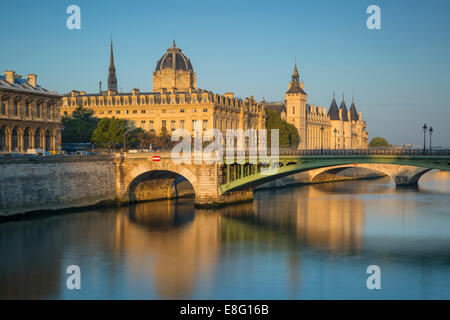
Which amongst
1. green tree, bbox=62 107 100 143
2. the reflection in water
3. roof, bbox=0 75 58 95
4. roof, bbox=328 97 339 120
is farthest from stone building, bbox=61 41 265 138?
roof, bbox=328 97 339 120

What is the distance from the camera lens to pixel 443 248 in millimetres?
36969

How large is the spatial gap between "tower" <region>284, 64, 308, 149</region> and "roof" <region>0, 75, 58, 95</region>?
78.4 meters

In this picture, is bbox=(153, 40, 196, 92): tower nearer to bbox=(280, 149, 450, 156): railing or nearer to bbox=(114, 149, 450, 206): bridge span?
bbox=(114, 149, 450, 206): bridge span

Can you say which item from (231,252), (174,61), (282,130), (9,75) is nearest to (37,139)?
(9,75)

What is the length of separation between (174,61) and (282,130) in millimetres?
22808

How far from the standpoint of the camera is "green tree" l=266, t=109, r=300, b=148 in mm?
106938

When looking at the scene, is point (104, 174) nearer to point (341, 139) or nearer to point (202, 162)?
point (202, 162)

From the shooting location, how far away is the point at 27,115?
188 ft

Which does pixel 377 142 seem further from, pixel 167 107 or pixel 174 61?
pixel 167 107

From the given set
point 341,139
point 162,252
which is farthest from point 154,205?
point 341,139

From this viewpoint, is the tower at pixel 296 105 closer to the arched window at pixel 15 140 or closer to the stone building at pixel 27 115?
the stone building at pixel 27 115

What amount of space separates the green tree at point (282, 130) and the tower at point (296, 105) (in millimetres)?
16672

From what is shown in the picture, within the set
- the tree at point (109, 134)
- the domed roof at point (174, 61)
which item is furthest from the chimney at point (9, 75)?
the domed roof at point (174, 61)

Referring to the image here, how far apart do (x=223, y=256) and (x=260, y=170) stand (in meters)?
22.2
